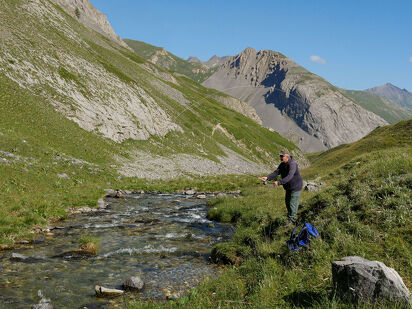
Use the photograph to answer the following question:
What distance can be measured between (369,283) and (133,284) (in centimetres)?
683

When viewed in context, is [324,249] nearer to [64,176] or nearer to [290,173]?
[290,173]

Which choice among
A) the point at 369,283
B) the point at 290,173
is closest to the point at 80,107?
the point at 290,173

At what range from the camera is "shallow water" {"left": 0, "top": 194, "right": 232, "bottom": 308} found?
8.64 m

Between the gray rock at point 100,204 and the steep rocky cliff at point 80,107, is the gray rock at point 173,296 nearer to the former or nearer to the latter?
the gray rock at point 100,204

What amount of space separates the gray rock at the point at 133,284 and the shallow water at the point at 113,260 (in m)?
0.25

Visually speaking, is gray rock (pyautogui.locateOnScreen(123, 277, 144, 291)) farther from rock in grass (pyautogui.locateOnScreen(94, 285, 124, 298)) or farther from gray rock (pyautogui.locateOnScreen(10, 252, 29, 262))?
gray rock (pyautogui.locateOnScreen(10, 252, 29, 262))

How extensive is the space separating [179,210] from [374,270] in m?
18.7

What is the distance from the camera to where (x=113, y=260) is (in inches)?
460

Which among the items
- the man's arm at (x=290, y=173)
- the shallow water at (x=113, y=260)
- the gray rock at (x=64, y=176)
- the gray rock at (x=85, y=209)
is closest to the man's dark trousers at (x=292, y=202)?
the man's arm at (x=290, y=173)

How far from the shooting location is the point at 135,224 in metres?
17.8

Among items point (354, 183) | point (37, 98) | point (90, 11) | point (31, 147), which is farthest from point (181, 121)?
point (90, 11)

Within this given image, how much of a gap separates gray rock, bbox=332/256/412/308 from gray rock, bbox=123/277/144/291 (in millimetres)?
6016

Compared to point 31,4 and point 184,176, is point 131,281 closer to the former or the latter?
point 184,176

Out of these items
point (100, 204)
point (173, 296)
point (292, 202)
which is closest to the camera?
point (173, 296)
